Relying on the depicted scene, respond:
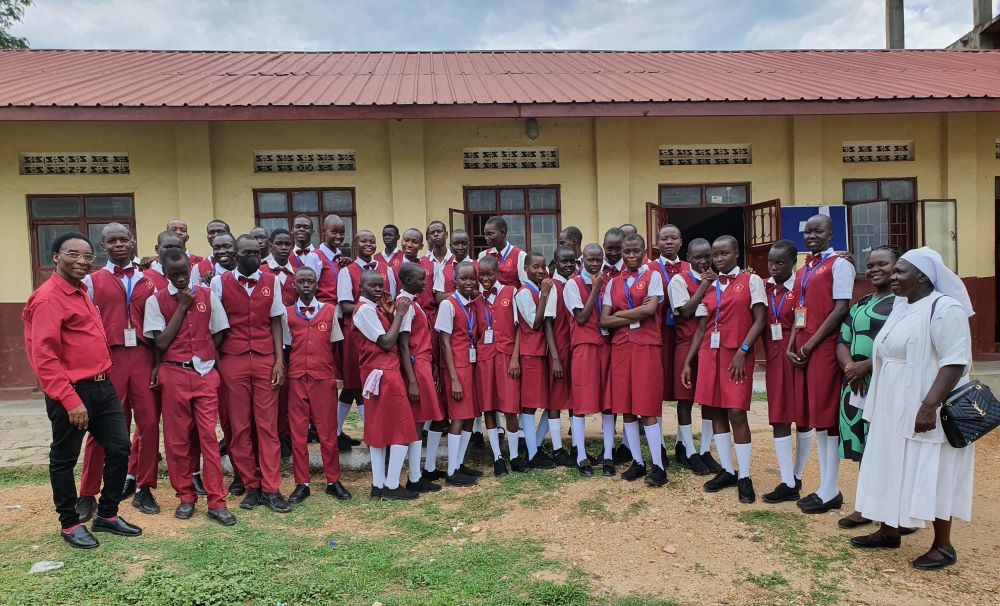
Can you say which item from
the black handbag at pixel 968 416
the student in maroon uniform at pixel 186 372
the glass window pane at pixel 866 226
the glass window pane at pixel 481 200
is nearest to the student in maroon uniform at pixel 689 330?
the black handbag at pixel 968 416

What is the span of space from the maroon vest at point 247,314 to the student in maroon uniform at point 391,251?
1.38 m

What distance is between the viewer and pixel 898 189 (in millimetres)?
9094

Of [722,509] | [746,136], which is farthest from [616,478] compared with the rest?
[746,136]

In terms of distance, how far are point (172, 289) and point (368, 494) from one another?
196 centimetres

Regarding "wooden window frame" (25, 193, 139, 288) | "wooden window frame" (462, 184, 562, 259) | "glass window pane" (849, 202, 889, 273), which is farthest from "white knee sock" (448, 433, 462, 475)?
"glass window pane" (849, 202, 889, 273)

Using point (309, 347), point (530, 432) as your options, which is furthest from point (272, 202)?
point (530, 432)

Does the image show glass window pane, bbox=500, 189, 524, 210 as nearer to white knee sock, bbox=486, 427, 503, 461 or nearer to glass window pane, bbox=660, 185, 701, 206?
glass window pane, bbox=660, 185, 701, 206

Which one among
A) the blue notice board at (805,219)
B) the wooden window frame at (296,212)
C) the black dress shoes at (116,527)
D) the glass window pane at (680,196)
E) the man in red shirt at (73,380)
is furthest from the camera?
the glass window pane at (680,196)

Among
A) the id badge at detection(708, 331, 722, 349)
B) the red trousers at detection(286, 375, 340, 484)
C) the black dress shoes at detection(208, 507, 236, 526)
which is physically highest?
the id badge at detection(708, 331, 722, 349)

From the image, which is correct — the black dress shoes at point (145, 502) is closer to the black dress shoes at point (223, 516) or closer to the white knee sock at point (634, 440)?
the black dress shoes at point (223, 516)

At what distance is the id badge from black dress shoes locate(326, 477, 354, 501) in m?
2.77

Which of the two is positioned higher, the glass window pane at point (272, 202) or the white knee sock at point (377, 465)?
the glass window pane at point (272, 202)

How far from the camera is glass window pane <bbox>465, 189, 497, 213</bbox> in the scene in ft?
28.8

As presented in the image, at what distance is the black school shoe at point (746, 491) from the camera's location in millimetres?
4258
